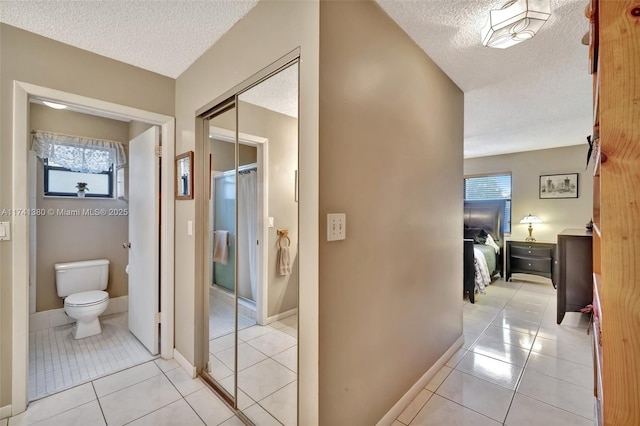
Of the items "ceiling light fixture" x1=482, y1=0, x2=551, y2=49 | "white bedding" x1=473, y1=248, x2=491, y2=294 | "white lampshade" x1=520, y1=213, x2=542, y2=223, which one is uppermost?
"ceiling light fixture" x1=482, y1=0, x2=551, y2=49

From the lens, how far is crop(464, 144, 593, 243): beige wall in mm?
4625

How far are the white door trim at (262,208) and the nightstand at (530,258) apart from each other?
4.79 metres

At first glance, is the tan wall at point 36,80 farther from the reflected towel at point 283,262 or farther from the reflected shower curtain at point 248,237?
the reflected towel at point 283,262

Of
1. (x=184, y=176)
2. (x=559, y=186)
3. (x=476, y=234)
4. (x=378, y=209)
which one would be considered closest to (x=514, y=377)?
(x=378, y=209)

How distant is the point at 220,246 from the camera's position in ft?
7.48

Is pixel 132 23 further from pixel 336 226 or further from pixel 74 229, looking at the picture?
pixel 74 229

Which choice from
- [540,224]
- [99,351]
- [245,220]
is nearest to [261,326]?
[245,220]

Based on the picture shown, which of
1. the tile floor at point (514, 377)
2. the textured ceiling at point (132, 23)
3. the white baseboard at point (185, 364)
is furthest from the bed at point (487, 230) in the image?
the textured ceiling at point (132, 23)

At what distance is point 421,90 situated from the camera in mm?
1899

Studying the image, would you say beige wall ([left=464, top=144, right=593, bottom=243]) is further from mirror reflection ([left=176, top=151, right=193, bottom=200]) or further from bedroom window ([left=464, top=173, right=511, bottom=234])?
mirror reflection ([left=176, top=151, right=193, bottom=200])

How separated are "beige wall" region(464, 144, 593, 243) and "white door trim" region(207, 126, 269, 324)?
17.0 feet

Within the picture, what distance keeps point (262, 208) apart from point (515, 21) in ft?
5.76

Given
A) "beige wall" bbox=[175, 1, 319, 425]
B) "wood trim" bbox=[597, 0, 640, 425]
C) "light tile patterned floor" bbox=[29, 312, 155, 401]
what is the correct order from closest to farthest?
"wood trim" bbox=[597, 0, 640, 425]
"beige wall" bbox=[175, 1, 319, 425]
"light tile patterned floor" bbox=[29, 312, 155, 401]

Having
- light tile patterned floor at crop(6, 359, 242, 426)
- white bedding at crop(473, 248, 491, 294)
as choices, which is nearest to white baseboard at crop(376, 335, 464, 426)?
light tile patterned floor at crop(6, 359, 242, 426)
